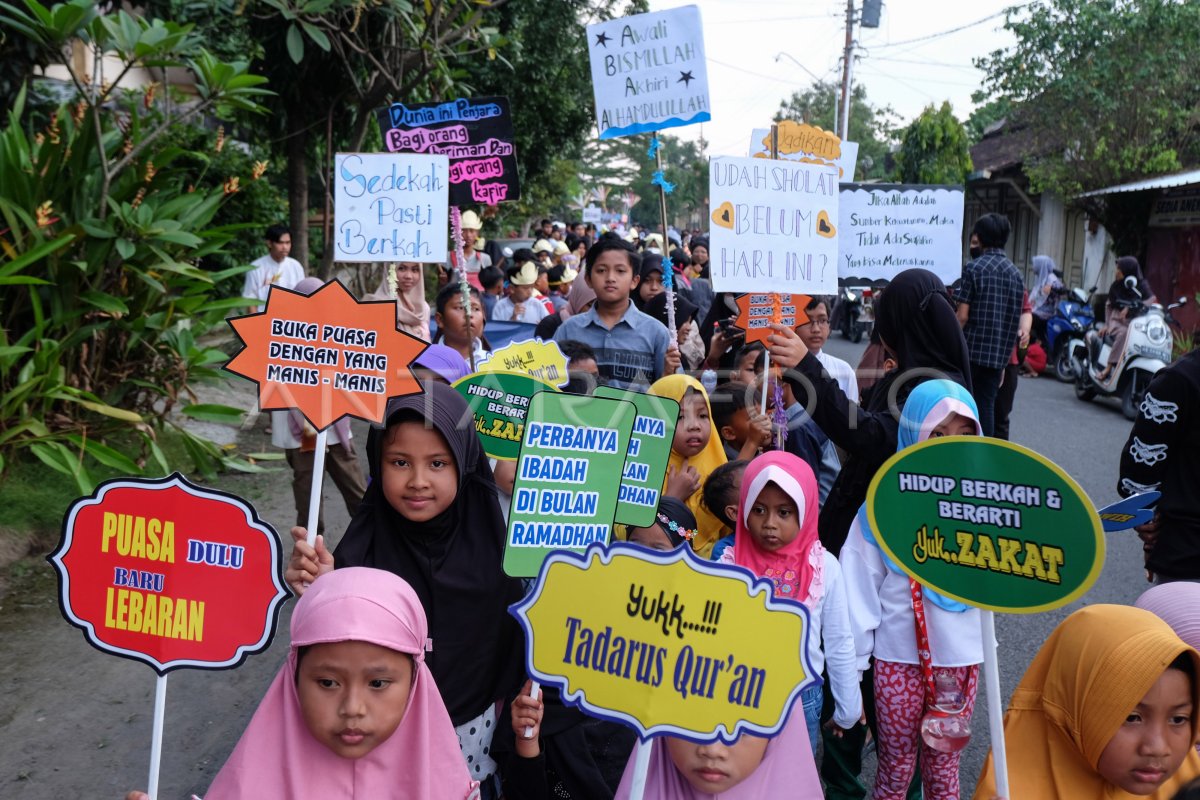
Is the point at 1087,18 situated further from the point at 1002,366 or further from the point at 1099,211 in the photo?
the point at 1002,366

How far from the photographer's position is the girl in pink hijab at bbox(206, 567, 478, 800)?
2023 millimetres

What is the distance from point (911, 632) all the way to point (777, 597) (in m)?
1.32

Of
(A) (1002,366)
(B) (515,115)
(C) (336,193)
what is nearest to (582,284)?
(C) (336,193)

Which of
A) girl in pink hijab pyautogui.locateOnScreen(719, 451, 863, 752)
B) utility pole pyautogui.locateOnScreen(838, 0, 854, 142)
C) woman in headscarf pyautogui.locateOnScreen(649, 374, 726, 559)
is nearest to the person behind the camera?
girl in pink hijab pyautogui.locateOnScreen(719, 451, 863, 752)

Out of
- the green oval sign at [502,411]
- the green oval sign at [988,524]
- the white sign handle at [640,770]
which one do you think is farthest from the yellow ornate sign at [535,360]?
the white sign handle at [640,770]

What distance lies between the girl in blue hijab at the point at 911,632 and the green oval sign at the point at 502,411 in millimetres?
1115

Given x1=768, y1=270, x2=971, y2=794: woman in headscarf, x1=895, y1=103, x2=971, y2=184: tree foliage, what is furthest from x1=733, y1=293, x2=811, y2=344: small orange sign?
x1=895, y1=103, x2=971, y2=184: tree foliage

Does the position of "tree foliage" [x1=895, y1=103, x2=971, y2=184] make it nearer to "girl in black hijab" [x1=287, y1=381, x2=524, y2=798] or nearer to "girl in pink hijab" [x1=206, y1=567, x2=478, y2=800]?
"girl in black hijab" [x1=287, y1=381, x2=524, y2=798]

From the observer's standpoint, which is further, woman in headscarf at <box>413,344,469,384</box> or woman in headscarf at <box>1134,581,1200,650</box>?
woman in headscarf at <box>413,344,469,384</box>

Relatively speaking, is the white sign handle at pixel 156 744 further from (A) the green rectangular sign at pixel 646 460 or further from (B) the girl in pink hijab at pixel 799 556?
(B) the girl in pink hijab at pixel 799 556

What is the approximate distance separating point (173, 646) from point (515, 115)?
17.5 meters

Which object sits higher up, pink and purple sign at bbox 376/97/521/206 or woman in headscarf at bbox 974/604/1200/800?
pink and purple sign at bbox 376/97/521/206

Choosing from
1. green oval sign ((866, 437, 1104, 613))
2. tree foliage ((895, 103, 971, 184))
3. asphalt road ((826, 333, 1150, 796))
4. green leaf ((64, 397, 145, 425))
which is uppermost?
tree foliage ((895, 103, 971, 184))

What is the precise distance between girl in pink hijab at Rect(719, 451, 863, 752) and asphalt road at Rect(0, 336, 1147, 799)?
47.0 inches
